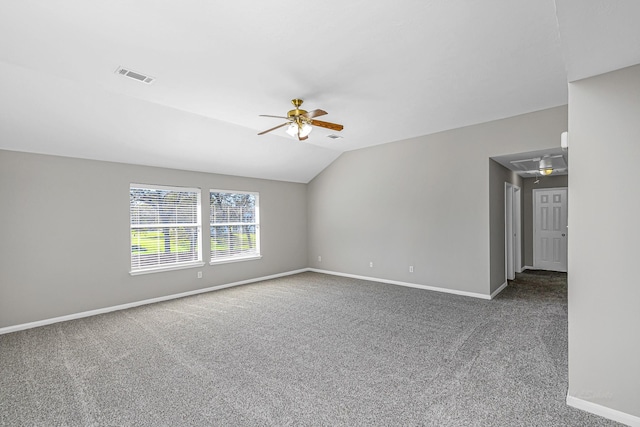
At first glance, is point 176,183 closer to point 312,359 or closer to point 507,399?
point 312,359

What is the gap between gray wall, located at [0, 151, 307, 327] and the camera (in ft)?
12.4

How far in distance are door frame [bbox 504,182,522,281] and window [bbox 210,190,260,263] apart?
508 cm

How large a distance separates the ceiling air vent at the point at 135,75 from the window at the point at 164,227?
226 centimetres

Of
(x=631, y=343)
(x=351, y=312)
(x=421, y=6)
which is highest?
(x=421, y=6)

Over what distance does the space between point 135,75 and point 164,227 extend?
2866mm

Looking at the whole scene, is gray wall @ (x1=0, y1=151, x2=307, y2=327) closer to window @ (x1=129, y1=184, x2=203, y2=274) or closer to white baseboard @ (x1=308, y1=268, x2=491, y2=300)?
window @ (x1=129, y1=184, x2=203, y2=274)

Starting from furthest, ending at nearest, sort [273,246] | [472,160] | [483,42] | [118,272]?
1. [273,246]
2. [472,160]
3. [118,272]
4. [483,42]

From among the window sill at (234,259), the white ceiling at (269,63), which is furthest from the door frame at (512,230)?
the window sill at (234,259)

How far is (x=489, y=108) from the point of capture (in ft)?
13.7

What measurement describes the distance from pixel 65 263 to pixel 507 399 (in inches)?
212

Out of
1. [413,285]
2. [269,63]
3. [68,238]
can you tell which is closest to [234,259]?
[68,238]

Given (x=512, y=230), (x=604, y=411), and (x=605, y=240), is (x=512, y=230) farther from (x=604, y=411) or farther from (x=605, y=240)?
(x=604, y=411)

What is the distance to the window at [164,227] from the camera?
4887 mm

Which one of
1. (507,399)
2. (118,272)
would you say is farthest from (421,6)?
(118,272)
